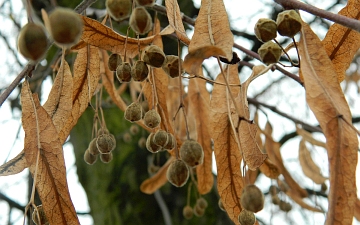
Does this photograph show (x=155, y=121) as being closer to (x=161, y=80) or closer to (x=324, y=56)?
(x=161, y=80)

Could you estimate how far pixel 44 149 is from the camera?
0.85m

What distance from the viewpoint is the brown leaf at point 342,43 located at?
909 mm

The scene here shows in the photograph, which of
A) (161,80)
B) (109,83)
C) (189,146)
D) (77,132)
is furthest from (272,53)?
(77,132)

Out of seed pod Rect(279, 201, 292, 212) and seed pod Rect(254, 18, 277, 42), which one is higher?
seed pod Rect(254, 18, 277, 42)

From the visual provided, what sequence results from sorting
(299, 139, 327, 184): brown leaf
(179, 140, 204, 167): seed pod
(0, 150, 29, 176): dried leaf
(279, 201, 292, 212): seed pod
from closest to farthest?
(179, 140, 204, 167): seed pod → (0, 150, 29, 176): dried leaf → (299, 139, 327, 184): brown leaf → (279, 201, 292, 212): seed pod

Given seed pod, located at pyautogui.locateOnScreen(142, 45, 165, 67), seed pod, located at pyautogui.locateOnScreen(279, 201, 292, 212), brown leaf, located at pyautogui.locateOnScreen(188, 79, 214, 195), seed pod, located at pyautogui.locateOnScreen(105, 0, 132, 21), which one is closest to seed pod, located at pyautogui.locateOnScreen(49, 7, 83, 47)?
seed pod, located at pyautogui.locateOnScreen(105, 0, 132, 21)

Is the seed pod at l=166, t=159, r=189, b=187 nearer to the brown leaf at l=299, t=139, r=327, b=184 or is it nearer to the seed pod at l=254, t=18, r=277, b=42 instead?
the seed pod at l=254, t=18, r=277, b=42

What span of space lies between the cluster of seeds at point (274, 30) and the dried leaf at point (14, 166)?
505 millimetres

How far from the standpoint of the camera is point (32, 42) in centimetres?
58

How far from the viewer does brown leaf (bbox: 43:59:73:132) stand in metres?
0.93

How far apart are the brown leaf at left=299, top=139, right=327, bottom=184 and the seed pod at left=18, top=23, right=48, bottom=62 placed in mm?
1179

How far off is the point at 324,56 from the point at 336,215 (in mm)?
275

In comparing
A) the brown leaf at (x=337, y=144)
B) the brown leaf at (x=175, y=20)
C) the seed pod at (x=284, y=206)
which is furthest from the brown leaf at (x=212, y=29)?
the seed pod at (x=284, y=206)

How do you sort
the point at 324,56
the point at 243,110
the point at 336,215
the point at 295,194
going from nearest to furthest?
the point at 336,215 → the point at 324,56 → the point at 243,110 → the point at 295,194
